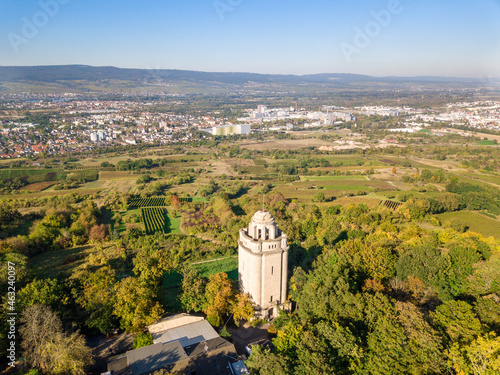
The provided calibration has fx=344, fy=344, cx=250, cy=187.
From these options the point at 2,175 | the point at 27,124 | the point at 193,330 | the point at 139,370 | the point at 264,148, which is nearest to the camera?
the point at 139,370

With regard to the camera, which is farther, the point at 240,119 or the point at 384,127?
the point at 240,119

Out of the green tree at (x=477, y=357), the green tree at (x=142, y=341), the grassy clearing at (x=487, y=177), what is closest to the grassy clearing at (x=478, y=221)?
the grassy clearing at (x=487, y=177)

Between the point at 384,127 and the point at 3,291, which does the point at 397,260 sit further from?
the point at 384,127

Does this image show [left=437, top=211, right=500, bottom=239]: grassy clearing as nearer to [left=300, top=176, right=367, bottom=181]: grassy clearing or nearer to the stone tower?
[left=300, top=176, right=367, bottom=181]: grassy clearing

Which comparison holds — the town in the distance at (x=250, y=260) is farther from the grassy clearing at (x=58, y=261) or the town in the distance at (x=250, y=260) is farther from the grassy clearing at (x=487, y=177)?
the grassy clearing at (x=487, y=177)

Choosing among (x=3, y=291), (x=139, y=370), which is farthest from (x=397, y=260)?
(x=3, y=291)
